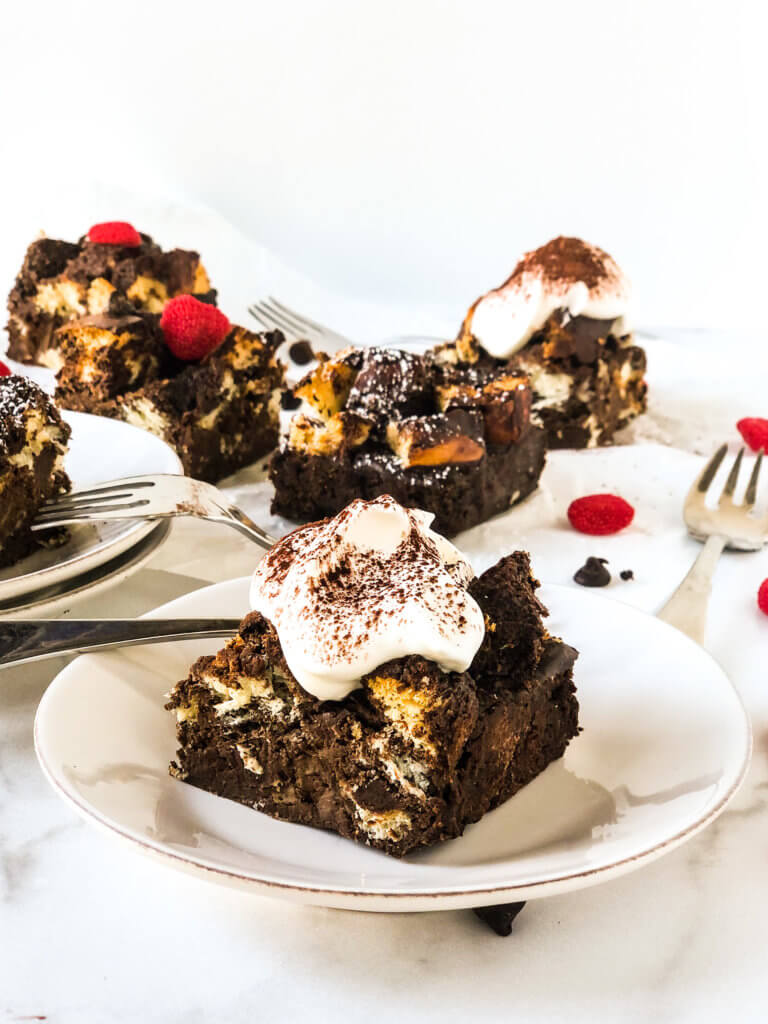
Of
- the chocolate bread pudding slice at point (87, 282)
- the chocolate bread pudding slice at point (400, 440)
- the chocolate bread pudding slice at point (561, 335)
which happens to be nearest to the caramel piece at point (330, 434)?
the chocolate bread pudding slice at point (400, 440)

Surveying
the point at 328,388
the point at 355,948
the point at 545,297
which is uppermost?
the point at 545,297

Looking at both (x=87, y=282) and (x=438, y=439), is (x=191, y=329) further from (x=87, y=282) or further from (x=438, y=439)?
(x=438, y=439)

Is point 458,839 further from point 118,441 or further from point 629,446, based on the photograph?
point 629,446

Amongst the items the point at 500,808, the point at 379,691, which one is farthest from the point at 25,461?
the point at 500,808

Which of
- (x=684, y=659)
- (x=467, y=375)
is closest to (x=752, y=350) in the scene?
(x=467, y=375)

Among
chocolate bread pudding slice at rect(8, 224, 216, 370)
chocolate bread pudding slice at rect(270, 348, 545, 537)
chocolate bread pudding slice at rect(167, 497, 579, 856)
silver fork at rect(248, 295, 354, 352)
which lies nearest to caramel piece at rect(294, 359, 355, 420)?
chocolate bread pudding slice at rect(270, 348, 545, 537)

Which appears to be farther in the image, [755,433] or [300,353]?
[300,353]

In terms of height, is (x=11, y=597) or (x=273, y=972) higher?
(x=11, y=597)

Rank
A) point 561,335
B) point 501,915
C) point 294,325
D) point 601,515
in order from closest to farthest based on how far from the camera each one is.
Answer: point 501,915 < point 601,515 < point 561,335 < point 294,325
